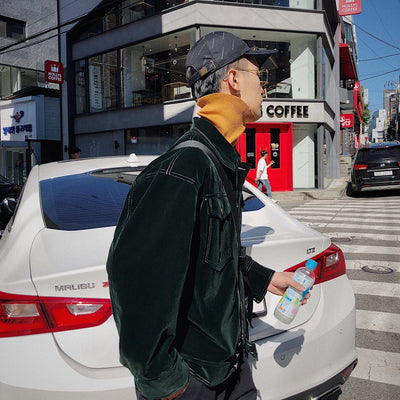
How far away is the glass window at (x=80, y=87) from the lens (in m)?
22.5

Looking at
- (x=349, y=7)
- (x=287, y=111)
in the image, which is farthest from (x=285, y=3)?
(x=349, y=7)

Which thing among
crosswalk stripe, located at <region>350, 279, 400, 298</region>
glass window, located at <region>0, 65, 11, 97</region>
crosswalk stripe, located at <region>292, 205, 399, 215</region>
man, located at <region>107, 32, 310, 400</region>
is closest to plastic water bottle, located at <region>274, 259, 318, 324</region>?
man, located at <region>107, 32, 310, 400</region>

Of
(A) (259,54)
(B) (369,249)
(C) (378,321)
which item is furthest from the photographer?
(B) (369,249)

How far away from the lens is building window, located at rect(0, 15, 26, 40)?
31.3m

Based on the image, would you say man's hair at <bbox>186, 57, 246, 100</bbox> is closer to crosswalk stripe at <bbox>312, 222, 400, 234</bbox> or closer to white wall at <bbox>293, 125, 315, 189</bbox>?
crosswalk stripe at <bbox>312, 222, 400, 234</bbox>

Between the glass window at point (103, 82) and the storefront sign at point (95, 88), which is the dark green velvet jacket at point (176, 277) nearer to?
the glass window at point (103, 82)

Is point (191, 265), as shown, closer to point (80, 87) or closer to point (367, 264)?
point (367, 264)

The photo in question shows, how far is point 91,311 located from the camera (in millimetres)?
1807

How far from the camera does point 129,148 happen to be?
804 inches

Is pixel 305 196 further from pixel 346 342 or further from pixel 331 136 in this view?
pixel 346 342

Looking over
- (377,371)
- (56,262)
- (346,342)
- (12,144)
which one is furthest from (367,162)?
(12,144)

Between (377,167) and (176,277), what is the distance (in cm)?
1512

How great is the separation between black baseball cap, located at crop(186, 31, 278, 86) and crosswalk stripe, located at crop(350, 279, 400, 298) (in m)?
4.38

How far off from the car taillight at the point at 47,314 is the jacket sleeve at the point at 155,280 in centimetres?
68
